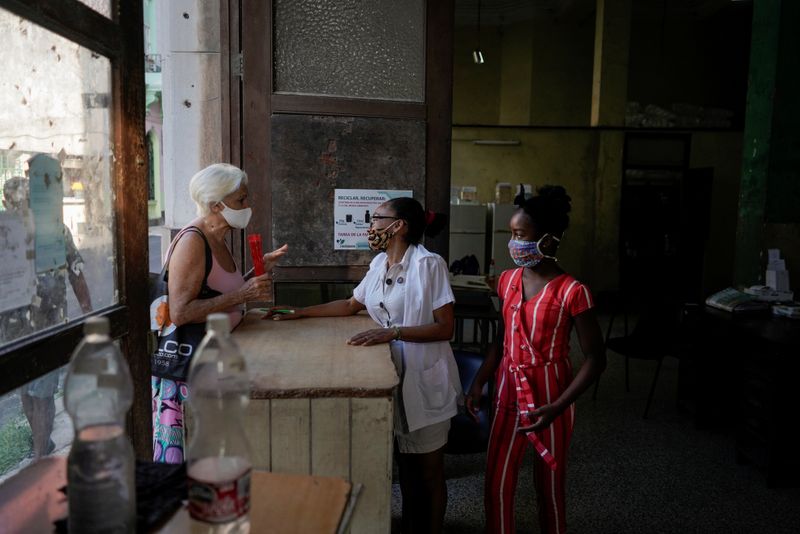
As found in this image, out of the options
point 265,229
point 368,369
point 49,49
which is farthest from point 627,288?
point 49,49

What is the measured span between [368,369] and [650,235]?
9.20 metres

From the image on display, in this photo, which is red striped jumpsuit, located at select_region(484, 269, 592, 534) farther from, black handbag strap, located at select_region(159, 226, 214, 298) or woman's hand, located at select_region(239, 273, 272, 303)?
black handbag strap, located at select_region(159, 226, 214, 298)

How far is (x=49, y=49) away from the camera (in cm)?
159

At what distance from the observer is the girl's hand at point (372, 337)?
2.17 meters

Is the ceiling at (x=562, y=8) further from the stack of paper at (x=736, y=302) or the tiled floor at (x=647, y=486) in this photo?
the tiled floor at (x=647, y=486)

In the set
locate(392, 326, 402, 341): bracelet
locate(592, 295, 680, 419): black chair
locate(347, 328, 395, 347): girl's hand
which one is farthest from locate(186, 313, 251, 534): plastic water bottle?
locate(592, 295, 680, 419): black chair

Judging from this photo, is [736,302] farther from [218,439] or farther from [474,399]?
[218,439]

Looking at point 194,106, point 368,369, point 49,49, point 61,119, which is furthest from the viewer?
point 194,106

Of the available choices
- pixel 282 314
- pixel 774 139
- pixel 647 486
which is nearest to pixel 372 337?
pixel 282 314

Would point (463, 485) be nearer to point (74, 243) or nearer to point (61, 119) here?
point (74, 243)

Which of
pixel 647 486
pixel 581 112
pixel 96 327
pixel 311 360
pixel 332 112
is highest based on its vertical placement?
pixel 581 112

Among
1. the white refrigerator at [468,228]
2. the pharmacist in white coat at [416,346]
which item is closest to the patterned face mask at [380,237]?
the pharmacist in white coat at [416,346]

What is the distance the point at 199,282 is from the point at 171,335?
227 mm

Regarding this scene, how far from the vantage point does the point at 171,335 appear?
225 centimetres
